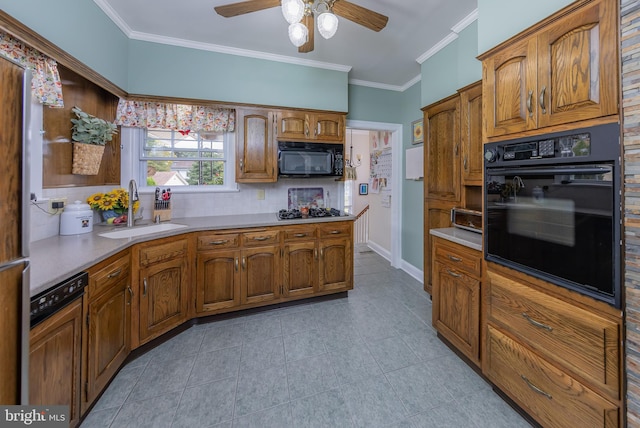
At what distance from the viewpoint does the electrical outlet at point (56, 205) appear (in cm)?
179

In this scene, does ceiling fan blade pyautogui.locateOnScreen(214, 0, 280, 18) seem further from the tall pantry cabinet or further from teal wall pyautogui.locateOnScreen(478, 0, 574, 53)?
the tall pantry cabinet

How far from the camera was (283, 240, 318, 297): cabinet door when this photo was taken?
262cm

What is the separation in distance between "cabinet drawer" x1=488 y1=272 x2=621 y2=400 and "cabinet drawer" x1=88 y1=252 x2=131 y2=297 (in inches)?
94.4

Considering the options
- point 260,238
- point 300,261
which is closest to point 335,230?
point 300,261

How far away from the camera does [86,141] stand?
2041mm

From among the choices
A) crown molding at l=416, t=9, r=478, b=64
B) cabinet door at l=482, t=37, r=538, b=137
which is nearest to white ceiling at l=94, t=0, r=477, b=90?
crown molding at l=416, t=9, r=478, b=64

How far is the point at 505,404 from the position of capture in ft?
4.95

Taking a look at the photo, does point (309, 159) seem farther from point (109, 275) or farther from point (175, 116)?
point (109, 275)

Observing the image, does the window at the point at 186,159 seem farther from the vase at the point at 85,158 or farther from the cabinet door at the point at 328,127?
the cabinet door at the point at 328,127

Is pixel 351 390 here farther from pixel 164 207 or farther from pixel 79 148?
pixel 79 148

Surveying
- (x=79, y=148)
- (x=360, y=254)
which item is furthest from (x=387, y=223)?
(x=79, y=148)

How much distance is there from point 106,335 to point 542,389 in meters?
2.52

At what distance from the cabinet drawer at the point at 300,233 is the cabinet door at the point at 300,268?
0.15ft

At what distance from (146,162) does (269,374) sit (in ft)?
8.40
